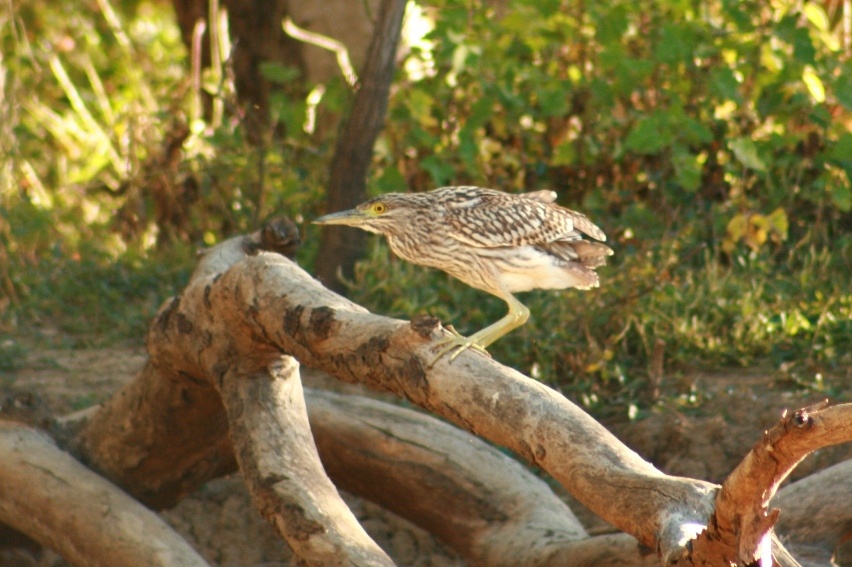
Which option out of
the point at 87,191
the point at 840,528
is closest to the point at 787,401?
the point at 840,528

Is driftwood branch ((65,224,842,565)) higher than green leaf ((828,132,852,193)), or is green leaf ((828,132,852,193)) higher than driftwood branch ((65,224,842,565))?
green leaf ((828,132,852,193))

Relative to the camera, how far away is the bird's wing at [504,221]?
3807mm

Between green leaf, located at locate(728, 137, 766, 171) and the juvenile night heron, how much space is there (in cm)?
221

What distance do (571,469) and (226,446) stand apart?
1999 millimetres

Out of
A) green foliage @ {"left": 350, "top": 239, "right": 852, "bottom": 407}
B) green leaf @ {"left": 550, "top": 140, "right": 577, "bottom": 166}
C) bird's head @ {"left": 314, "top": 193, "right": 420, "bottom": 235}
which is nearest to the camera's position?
bird's head @ {"left": 314, "top": 193, "right": 420, "bottom": 235}

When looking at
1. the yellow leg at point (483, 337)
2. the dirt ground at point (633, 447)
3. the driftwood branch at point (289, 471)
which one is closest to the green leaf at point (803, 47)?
the dirt ground at point (633, 447)

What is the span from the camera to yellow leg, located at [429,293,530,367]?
3.14m

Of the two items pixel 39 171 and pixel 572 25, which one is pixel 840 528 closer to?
pixel 572 25

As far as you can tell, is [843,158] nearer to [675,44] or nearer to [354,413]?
[675,44]

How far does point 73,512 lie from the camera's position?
405 cm

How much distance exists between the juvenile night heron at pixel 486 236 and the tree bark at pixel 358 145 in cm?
166

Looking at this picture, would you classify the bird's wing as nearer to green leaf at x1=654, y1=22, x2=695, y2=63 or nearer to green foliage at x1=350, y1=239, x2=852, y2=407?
green foliage at x1=350, y1=239, x2=852, y2=407

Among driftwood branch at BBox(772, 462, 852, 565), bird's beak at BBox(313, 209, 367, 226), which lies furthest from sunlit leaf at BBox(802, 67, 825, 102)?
bird's beak at BBox(313, 209, 367, 226)

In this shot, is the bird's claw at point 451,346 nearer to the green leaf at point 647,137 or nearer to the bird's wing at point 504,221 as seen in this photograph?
the bird's wing at point 504,221
